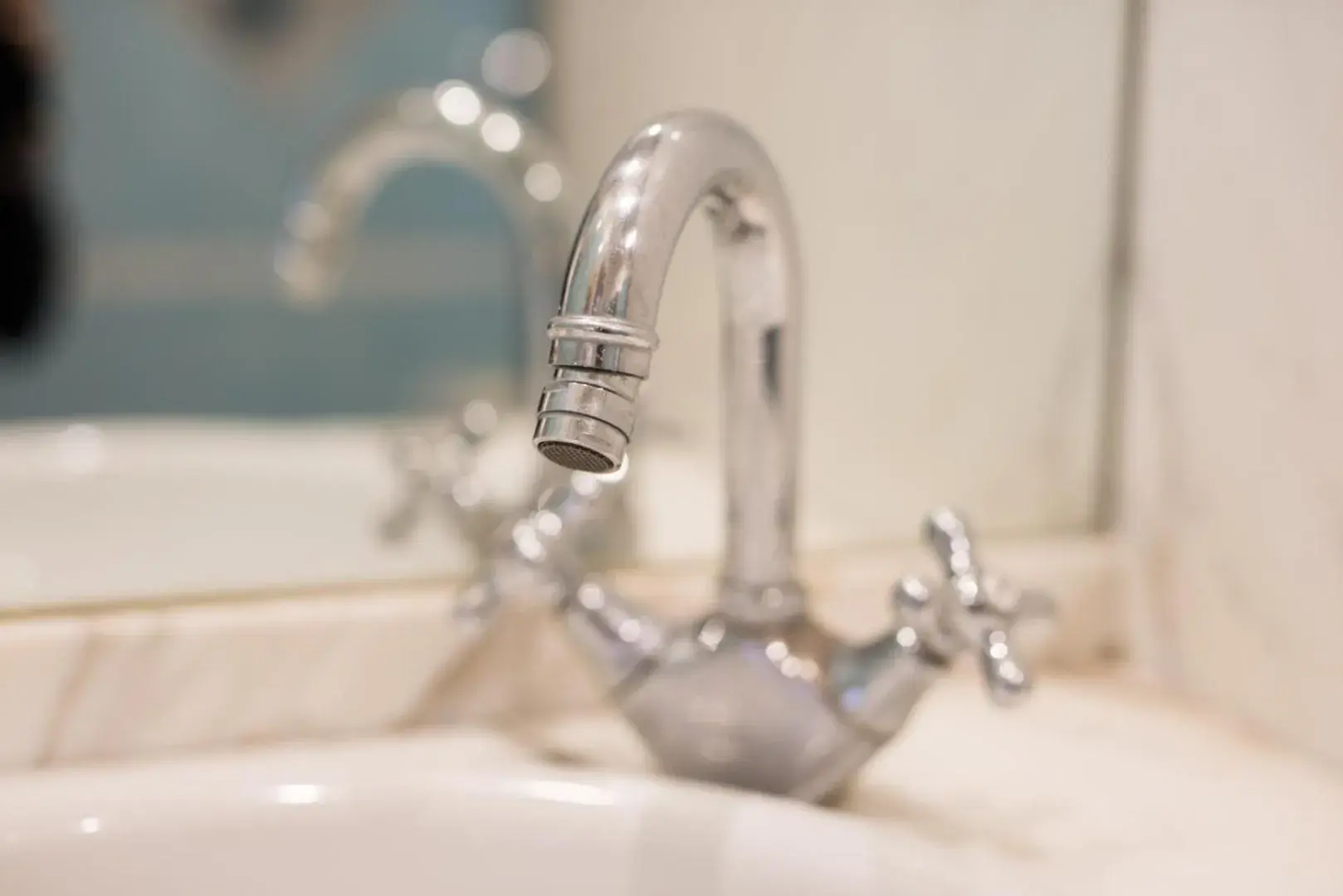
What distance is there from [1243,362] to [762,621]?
231 millimetres

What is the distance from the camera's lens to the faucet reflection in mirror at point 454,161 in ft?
2.10

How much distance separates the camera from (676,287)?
1.90 feet

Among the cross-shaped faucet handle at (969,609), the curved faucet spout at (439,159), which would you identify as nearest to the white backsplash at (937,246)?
the curved faucet spout at (439,159)

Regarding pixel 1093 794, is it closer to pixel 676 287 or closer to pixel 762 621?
pixel 762 621

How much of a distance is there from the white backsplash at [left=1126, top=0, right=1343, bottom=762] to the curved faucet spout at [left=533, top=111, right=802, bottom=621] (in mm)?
200

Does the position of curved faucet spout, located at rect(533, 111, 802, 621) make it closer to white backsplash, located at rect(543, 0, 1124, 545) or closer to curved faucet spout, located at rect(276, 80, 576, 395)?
white backsplash, located at rect(543, 0, 1124, 545)

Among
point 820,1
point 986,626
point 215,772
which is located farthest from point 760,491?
point 820,1

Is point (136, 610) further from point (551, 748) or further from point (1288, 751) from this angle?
point (1288, 751)

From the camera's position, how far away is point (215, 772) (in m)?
0.43

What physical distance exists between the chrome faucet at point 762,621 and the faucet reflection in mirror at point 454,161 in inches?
6.4

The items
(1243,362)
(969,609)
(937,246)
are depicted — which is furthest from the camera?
(937,246)

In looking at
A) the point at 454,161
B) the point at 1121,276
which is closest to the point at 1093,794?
the point at 1121,276

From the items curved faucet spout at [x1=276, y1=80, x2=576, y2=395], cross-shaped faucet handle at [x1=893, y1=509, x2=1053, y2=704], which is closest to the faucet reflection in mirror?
curved faucet spout at [x1=276, y1=80, x2=576, y2=395]

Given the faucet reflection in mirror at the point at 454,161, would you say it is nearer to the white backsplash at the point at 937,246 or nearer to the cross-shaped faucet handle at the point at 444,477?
the cross-shaped faucet handle at the point at 444,477
